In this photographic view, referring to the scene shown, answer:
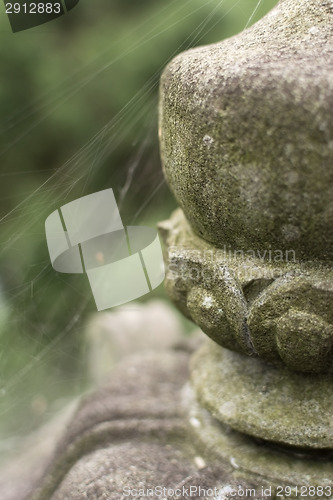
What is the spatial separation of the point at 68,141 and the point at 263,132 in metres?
0.86

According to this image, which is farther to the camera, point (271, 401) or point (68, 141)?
point (68, 141)

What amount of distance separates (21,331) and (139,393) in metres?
0.34

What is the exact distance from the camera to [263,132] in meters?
0.58

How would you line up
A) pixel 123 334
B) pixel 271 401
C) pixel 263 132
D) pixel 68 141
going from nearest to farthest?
pixel 263 132, pixel 271 401, pixel 68 141, pixel 123 334

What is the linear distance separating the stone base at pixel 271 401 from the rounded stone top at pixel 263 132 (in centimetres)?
26

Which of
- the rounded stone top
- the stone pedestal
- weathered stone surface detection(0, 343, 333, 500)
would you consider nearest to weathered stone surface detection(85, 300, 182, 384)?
weathered stone surface detection(0, 343, 333, 500)

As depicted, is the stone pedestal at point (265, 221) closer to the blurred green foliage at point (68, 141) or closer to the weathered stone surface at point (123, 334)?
the blurred green foliage at point (68, 141)

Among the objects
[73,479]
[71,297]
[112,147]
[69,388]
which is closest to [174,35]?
[112,147]

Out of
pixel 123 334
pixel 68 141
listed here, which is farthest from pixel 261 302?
pixel 123 334

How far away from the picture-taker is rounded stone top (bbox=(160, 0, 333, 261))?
567 millimetres

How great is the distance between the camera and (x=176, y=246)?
32.2 inches

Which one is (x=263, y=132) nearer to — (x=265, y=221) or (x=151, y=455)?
(x=265, y=221)

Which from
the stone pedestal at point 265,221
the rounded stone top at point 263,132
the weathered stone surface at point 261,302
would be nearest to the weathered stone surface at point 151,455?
the stone pedestal at point 265,221

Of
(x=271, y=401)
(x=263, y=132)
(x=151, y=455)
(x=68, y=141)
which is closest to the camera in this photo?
(x=263, y=132)
